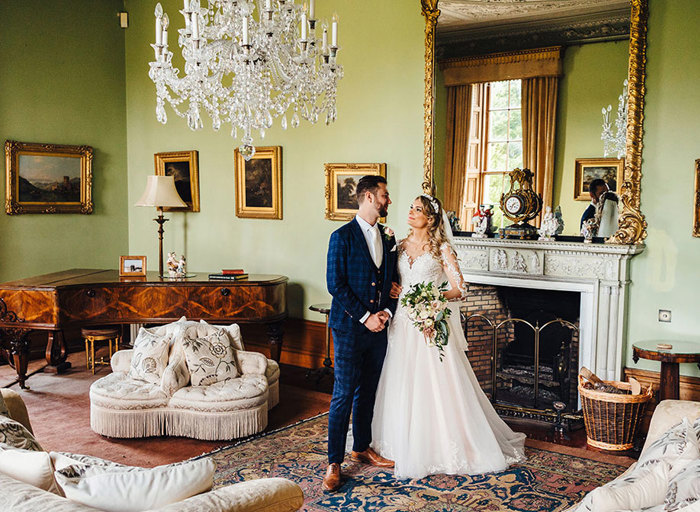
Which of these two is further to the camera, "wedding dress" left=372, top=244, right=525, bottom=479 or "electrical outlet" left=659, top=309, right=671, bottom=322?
"electrical outlet" left=659, top=309, right=671, bottom=322

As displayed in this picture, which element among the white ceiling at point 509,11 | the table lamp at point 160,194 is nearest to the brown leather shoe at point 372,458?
the table lamp at point 160,194

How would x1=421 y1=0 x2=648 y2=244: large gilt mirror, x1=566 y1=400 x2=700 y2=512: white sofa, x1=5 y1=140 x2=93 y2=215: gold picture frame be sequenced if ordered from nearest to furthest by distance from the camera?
x1=566 y1=400 x2=700 y2=512: white sofa < x1=421 y1=0 x2=648 y2=244: large gilt mirror < x1=5 y1=140 x2=93 y2=215: gold picture frame

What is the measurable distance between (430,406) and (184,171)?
4.96 meters

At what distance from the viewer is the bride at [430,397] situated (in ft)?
13.9

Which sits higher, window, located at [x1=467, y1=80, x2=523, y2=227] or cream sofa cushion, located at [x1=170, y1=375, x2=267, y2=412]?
window, located at [x1=467, y1=80, x2=523, y2=227]

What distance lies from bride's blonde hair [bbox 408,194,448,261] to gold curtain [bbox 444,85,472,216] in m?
1.59

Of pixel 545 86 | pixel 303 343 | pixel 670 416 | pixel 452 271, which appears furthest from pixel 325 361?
pixel 670 416

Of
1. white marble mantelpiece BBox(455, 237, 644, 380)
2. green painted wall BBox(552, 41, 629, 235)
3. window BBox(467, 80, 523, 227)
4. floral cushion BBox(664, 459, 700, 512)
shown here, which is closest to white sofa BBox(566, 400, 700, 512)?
floral cushion BBox(664, 459, 700, 512)

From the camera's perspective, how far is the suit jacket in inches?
160

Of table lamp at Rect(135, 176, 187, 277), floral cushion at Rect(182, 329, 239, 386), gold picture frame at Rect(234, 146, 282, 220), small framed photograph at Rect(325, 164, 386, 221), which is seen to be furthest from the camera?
gold picture frame at Rect(234, 146, 282, 220)

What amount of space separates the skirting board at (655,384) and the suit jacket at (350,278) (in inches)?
98.2

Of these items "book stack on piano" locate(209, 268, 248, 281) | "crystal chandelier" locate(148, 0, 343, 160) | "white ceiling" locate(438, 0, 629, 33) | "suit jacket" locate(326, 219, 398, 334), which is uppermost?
"white ceiling" locate(438, 0, 629, 33)

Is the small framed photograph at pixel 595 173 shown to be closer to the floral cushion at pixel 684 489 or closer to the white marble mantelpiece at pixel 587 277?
the white marble mantelpiece at pixel 587 277

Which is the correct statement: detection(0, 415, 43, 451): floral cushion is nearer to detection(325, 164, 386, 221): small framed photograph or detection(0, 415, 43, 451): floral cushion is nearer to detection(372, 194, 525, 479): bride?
detection(372, 194, 525, 479): bride
